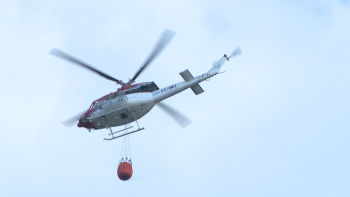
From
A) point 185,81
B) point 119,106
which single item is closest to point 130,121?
point 119,106

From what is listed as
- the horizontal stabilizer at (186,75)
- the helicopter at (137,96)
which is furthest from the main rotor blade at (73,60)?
the horizontal stabilizer at (186,75)

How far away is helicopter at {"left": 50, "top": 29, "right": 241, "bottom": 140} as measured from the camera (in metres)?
24.6

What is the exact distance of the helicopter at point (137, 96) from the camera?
970 inches

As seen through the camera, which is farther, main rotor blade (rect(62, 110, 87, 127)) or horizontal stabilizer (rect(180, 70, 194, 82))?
main rotor blade (rect(62, 110, 87, 127))

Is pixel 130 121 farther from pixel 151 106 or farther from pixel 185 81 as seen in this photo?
pixel 185 81

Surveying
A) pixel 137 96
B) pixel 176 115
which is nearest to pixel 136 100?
pixel 137 96

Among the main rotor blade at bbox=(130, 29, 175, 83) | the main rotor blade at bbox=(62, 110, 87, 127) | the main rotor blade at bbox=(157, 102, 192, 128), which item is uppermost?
the main rotor blade at bbox=(62, 110, 87, 127)

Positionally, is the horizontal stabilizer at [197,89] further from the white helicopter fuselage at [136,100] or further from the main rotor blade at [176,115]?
the main rotor blade at [176,115]

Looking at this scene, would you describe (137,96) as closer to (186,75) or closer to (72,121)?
(186,75)

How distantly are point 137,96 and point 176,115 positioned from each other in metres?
1.82

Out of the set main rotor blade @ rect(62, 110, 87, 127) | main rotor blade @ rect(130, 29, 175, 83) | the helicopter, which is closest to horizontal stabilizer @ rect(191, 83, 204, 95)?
the helicopter

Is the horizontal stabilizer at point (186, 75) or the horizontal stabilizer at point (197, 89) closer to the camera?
the horizontal stabilizer at point (186, 75)

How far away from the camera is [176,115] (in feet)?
82.6

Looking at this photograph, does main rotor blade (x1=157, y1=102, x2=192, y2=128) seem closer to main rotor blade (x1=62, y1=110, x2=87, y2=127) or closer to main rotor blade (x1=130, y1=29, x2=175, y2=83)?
main rotor blade (x1=130, y1=29, x2=175, y2=83)
